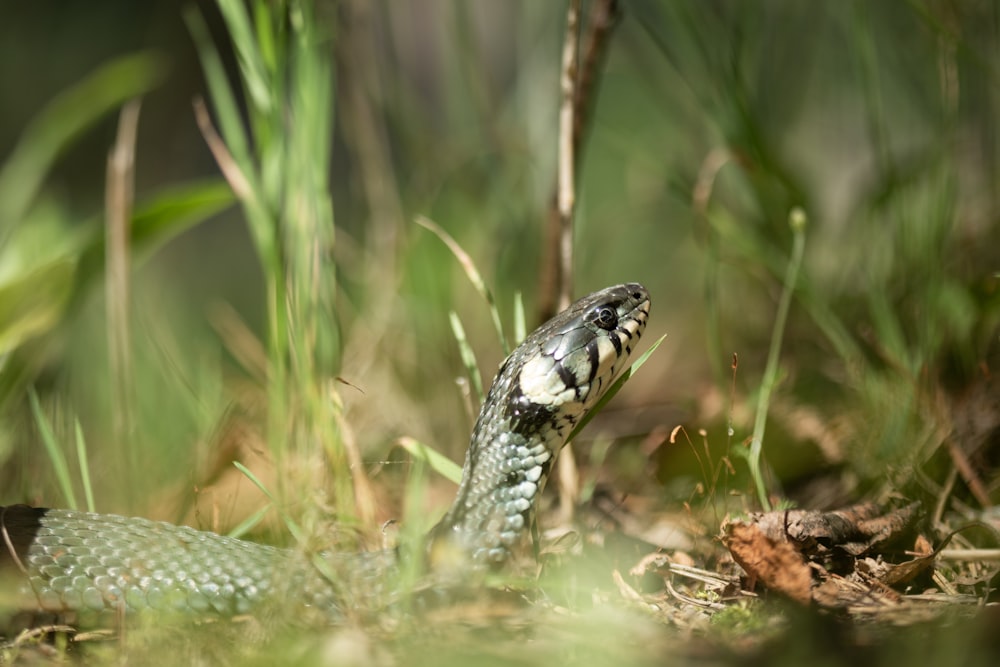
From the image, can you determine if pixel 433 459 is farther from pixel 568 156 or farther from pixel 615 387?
pixel 568 156

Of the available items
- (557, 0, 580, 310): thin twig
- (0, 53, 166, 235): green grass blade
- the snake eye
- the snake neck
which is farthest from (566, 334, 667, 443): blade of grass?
(0, 53, 166, 235): green grass blade

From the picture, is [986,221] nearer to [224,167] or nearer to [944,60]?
[944,60]

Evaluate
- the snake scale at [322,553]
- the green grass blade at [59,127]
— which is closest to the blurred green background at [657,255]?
the green grass blade at [59,127]

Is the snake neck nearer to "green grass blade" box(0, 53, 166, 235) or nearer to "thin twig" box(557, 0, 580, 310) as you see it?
"thin twig" box(557, 0, 580, 310)

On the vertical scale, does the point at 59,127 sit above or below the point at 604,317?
above

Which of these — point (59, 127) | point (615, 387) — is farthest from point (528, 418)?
point (59, 127)

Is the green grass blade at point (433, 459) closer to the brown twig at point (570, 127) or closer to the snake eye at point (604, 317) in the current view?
the snake eye at point (604, 317)

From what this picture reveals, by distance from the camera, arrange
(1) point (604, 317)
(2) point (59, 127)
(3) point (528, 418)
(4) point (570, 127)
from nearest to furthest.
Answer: (3) point (528, 418) < (1) point (604, 317) < (4) point (570, 127) < (2) point (59, 127)
